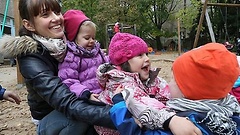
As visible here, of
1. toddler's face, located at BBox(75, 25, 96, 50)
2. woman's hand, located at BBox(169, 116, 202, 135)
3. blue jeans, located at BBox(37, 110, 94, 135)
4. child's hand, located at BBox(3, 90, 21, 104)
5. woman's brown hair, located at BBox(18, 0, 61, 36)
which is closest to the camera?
woman's hand, located at BBox(169, 116, 202, 135)

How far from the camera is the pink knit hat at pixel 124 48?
154 cm

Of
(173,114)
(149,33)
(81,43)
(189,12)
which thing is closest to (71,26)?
(81,43)

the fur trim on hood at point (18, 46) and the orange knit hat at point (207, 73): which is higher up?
the fur trim on hood at point (18, 46)

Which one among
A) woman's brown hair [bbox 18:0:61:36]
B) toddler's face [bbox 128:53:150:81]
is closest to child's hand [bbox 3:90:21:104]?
woman's brown hair [bbox 18:0:61:36]

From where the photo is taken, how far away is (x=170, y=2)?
2309 centimetres

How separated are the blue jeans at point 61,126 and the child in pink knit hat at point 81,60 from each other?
66mm

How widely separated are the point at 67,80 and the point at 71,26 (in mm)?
340

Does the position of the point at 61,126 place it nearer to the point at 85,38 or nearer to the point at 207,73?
the point at 85,38

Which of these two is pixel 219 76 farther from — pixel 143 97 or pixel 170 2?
pixel 170 2

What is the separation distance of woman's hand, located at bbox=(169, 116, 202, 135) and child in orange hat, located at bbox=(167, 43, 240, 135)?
0.03 meters

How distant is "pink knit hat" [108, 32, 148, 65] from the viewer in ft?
5.06

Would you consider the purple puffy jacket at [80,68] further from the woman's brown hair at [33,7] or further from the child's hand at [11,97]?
the child's hand at [11,97]

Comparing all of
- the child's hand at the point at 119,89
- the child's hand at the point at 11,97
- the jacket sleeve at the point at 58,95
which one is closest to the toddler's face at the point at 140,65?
the child's hand at the point at 119,89

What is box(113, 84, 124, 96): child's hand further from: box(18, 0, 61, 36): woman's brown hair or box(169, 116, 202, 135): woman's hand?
box(18, 0, 61, 36): woman's brown hair
